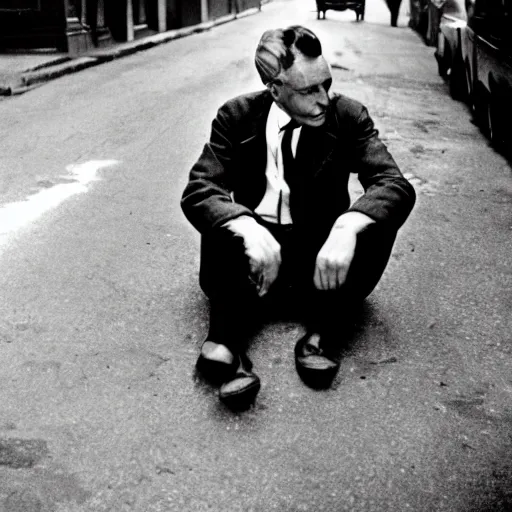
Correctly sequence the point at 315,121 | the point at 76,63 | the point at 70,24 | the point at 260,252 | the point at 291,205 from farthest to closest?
1. the point at 70,24
2. the point at 76,63
3. the point at 291,205
4. the point at 315,121
5. the point at 260,252

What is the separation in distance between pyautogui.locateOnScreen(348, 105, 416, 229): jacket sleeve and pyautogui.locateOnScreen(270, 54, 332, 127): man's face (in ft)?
0.70

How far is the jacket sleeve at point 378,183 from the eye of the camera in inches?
107

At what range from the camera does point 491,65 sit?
6617 millimetres

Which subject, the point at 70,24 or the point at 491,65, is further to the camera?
the point at 70,24

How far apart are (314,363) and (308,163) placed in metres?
0.77

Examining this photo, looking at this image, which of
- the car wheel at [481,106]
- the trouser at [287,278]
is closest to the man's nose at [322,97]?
the trouser at [287,278]

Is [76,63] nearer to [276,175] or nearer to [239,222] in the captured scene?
[276,175]

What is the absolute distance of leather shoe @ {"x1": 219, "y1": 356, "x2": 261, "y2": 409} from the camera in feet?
8.43

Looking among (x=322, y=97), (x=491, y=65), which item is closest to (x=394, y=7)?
(x=491, y=65)

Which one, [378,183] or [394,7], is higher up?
[378,183]

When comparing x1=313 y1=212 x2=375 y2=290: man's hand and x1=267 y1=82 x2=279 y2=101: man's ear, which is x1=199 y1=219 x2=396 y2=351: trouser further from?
x1=267 y1=82 x2=279 y2=101: man's ear

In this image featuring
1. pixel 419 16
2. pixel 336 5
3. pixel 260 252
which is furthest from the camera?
pixel 336 5

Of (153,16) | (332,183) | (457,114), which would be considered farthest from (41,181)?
(153,16)

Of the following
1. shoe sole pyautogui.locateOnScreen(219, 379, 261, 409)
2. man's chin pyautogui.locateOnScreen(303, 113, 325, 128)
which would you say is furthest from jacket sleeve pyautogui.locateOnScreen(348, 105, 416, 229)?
shoe sole pyautogui.locateOnScreen(219, 379, 261, 409)
